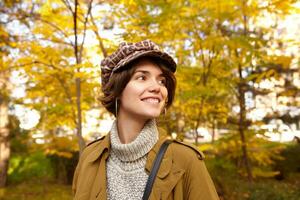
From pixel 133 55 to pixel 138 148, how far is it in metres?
0.39

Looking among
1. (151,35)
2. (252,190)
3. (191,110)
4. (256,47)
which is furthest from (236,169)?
(151,35)

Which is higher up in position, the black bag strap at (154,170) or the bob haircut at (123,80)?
the bob haircut at (123,80)

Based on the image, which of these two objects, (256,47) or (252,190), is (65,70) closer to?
(256,47)

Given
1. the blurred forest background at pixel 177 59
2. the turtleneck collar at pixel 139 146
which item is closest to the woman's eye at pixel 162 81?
the turtleneck collar at pixel 139 146

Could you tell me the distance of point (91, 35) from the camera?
5.21 metres

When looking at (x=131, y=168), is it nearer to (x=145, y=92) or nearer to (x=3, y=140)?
(x=145, y=92)

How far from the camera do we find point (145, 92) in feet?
5.04

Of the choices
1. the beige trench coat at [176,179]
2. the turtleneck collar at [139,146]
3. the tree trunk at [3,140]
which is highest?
the turtleneck collar at [139,146]

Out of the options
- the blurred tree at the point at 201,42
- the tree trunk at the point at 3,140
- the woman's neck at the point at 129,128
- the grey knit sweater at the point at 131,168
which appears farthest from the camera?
the tree trunk at the point at 3,140

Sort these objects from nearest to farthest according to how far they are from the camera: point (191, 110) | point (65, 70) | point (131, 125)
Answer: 1. point (131, 125)
2. point (65, 70)
3. point (191, 110)

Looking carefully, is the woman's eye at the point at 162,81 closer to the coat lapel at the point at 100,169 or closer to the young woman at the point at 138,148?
the young woman at the point at 138,148

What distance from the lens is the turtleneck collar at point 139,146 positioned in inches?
59.6

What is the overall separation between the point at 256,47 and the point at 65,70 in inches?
100

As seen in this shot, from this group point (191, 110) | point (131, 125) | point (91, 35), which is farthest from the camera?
point (191, 110)
